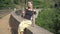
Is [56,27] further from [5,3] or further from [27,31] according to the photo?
[5,3]

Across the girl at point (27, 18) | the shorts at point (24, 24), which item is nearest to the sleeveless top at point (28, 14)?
the girl at point (27, 18)

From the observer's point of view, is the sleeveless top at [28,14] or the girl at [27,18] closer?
the girl at [27,18]

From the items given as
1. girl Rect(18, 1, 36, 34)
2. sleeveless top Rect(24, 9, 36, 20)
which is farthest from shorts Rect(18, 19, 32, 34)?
sleeveless top Rect(24, 9, 36, 20)

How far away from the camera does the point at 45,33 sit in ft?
24.5

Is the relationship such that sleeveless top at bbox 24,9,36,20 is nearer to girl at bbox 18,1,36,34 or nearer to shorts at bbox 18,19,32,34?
girl at bbox 18,1,36,34

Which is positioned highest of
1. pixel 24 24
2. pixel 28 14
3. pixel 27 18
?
pixel 28 14

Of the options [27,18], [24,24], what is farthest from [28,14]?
[24,24]

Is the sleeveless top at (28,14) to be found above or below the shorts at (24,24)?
above

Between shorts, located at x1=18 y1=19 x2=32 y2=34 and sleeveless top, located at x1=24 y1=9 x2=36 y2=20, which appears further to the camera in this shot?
sleeveless top, located at x1=24 y1=9 x2=36 y2=20

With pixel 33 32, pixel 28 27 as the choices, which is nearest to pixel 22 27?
pixel 28 27

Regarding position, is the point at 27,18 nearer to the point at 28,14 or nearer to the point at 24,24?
the point at 28,14

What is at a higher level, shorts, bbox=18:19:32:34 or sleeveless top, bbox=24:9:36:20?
sleeveless top, bbox=24:9:36:20

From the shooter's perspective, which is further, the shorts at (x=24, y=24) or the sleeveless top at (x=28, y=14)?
the sleeveless top at (x=28, y=14)

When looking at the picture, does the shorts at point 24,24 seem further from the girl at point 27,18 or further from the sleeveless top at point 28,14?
the sleeveless top at point 28,14
